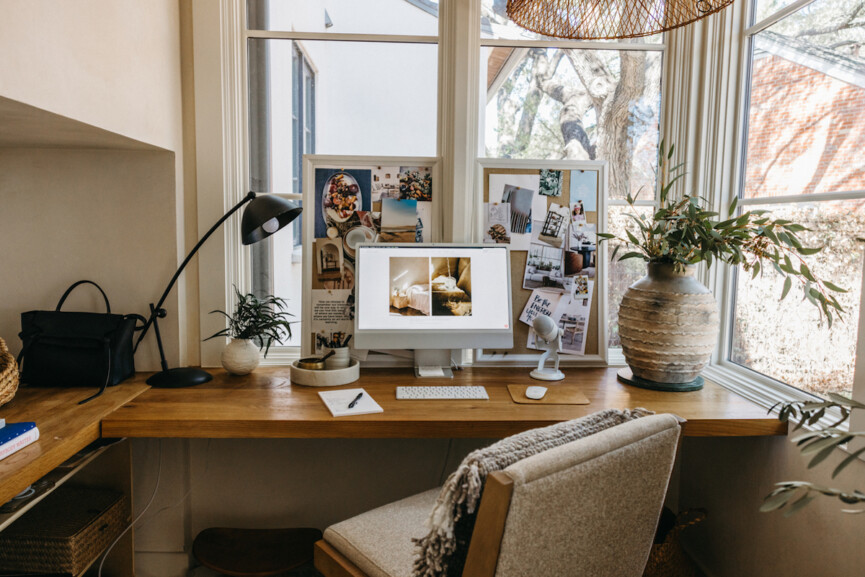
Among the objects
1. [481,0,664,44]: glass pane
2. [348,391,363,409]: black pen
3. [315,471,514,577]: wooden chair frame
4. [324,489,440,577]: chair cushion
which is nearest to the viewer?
[315,471,514,577]: wooden chair frame

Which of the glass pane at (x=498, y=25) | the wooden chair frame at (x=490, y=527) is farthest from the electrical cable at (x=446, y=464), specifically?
the glass pane at (x=498, y=25)

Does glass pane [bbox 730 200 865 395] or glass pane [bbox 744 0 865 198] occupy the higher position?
glass pane [bbox 744 0 865 198]

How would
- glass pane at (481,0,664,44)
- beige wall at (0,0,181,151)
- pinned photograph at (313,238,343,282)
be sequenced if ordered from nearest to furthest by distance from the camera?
beige wall at (0,0,181,151)
pinned photograph at (313,238,343,282)
glass pane at (481,0,664,44)

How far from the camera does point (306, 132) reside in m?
2.22

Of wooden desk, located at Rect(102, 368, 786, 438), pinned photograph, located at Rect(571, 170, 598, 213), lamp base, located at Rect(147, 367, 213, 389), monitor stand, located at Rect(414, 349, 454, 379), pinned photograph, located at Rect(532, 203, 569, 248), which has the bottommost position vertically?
wooden desk, located at Rect(102, 368, 786, 438)

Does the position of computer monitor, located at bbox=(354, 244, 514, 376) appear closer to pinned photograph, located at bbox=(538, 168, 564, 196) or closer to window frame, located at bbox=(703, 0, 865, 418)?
pinned photograph, located at bbox=(538, 168, 564, 196)

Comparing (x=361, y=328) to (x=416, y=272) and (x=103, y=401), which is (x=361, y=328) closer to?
(x=416, y=272)

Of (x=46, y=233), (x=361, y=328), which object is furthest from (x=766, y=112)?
(x=46, y=233)

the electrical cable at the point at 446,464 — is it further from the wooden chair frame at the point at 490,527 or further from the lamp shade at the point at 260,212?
the wooden chair frame at the point at 490,527

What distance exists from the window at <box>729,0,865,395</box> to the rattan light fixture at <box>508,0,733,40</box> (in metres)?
0.45

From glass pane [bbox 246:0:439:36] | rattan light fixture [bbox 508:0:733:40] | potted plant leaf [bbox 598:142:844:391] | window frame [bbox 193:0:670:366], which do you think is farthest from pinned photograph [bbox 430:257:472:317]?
glass pane [bbox 246:0:439:36]

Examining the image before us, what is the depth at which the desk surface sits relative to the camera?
123cm

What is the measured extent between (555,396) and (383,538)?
68cm

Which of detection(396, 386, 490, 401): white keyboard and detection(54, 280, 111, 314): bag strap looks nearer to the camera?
detection(396, 386, 490, 401): white keyboard
